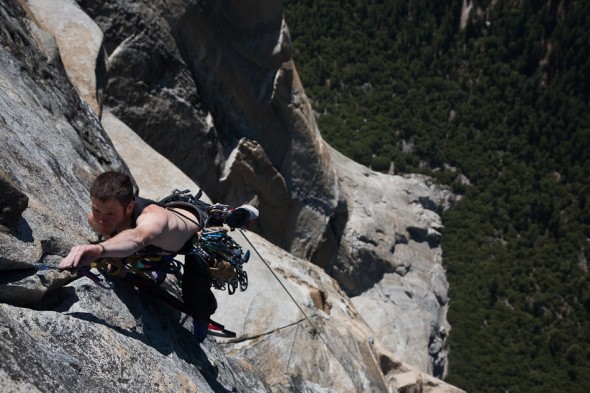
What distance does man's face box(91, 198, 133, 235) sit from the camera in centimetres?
445

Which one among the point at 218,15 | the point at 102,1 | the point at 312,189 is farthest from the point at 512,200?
the point at 102,1

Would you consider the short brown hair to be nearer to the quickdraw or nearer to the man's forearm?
the man's forearm

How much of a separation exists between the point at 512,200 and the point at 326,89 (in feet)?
56.6

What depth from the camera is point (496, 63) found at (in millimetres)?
67688

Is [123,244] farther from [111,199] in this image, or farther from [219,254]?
[219,254]

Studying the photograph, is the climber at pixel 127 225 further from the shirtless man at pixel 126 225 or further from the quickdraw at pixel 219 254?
the quickdraw at pixel 219 254

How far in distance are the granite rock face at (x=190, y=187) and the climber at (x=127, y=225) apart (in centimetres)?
40

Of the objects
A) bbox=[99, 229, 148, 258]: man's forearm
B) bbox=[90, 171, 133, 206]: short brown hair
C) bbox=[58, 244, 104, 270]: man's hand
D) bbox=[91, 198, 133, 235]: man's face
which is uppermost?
bbox=[90, 171, 133, 206]: short brown hair

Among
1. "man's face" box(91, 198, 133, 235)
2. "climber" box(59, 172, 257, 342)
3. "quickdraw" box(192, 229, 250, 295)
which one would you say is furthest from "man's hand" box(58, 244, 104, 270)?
"quickdraw" box(192, 229, 250, 295)

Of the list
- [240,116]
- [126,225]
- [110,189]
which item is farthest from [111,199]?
[240,116]

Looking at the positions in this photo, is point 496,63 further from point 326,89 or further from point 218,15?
point 218,15

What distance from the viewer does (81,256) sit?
409 cm

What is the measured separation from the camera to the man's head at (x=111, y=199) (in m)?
4.42

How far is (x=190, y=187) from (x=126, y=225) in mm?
6645
